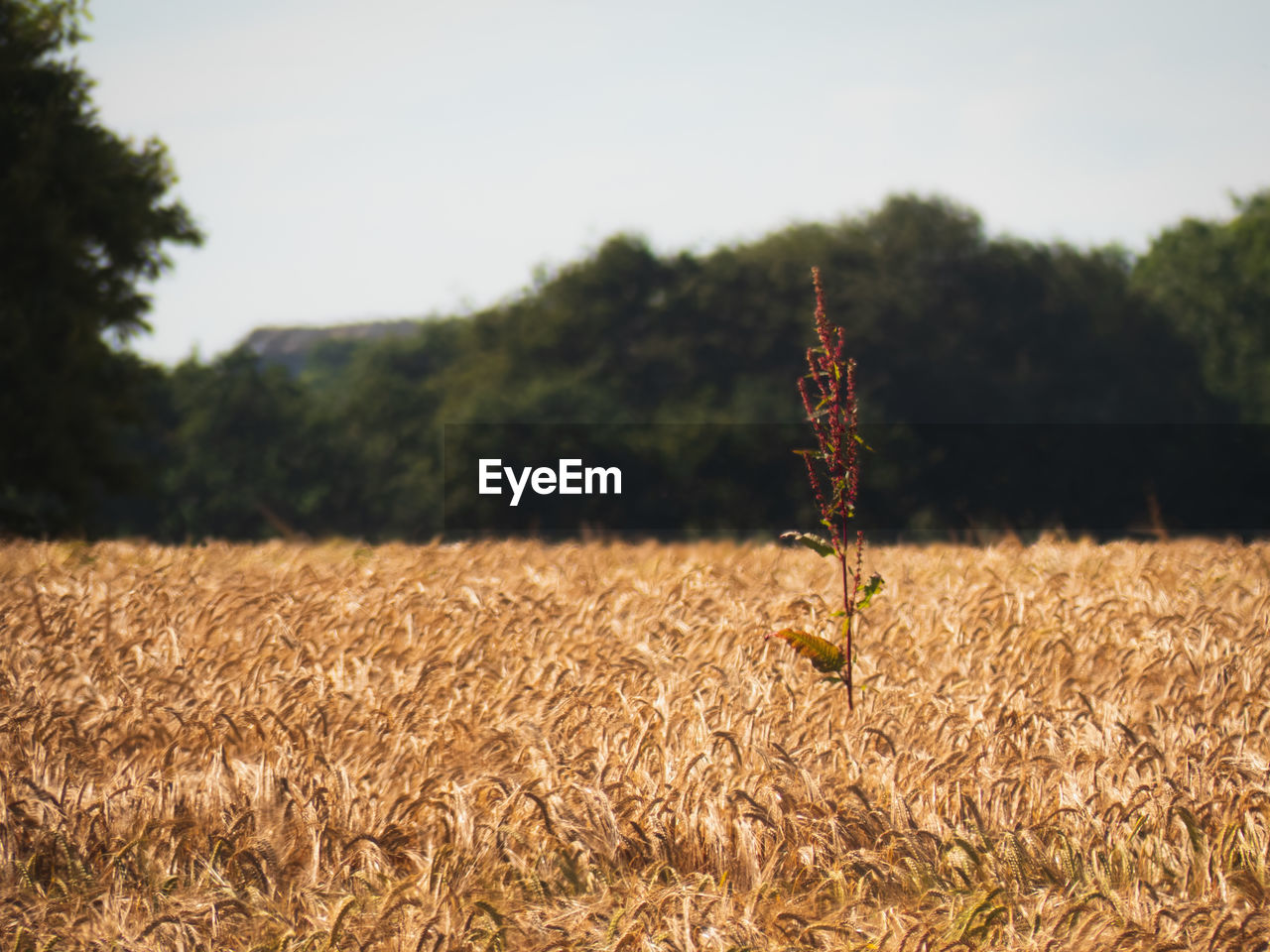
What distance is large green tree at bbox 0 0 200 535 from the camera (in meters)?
18.1

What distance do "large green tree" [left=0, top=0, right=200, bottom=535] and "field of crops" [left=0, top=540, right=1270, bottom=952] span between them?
1278cm

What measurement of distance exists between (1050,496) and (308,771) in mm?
36637

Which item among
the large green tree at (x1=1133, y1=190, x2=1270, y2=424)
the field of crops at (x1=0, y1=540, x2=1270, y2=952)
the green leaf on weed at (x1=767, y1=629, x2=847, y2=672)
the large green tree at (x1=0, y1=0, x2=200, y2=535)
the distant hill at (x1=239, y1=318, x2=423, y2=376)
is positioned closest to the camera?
the field of crops at (x1=0, y1=540, x2=1270, y2=952)

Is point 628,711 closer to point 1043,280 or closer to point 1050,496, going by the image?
point 1050,496

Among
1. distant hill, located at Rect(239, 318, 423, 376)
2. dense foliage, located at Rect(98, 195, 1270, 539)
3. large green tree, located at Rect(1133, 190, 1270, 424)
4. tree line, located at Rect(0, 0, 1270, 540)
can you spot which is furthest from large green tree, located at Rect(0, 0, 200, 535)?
distant hill, located at Rect(239, 318, 423, 376)

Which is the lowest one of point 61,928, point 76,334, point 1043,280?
point 61,928

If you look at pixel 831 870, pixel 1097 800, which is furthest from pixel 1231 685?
pixel 831 870

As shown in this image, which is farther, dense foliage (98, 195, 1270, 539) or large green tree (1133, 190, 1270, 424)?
large green tree (1133, 190, 1270, 424)

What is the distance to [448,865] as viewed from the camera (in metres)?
3.26

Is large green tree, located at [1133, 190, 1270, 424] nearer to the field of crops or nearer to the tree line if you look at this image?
the tree line

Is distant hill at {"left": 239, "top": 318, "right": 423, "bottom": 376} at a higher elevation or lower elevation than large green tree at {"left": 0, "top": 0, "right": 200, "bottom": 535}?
higher

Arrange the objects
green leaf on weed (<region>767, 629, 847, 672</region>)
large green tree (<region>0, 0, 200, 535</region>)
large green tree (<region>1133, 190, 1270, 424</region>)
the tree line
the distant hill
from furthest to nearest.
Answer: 1. the distant hill
2. large green tree (<region>1133, 190, 1270, 424</region>)
3. the tree line
4. large green tree (<region>0, 0, 200, 535</region>)
5. green leaf on weed (<region>767, 629, 847, 672</region>)

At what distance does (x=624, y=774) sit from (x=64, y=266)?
1831cm

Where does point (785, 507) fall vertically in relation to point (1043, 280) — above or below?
below
